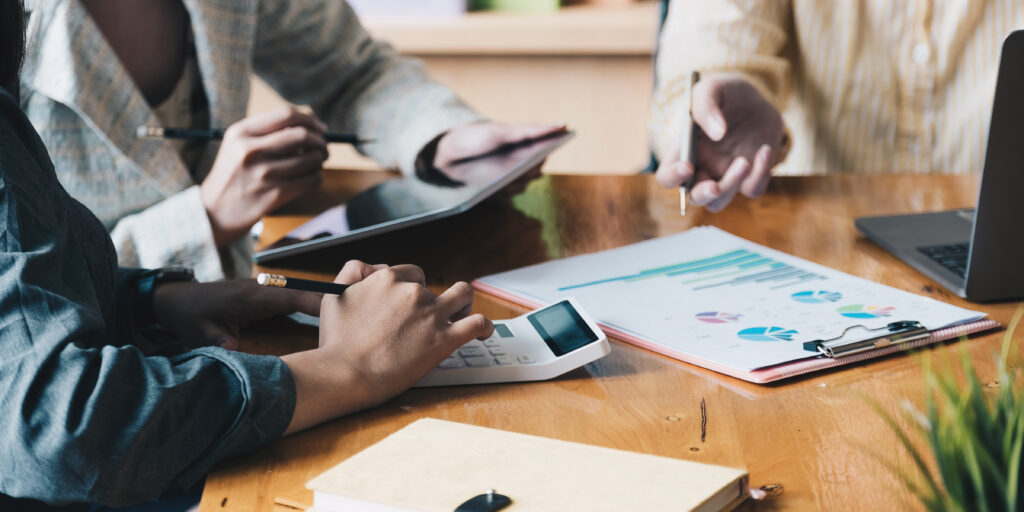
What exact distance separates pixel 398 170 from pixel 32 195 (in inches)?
27.2

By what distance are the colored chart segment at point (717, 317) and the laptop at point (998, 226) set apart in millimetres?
209

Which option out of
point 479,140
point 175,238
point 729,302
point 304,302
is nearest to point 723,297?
point 729,302

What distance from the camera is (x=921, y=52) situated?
54.4 inches

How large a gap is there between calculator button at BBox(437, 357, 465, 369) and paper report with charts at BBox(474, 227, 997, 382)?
13 cm

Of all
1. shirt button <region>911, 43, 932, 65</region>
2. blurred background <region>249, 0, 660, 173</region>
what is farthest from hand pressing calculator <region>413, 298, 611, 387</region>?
blurred background <region>249, 0, 660, 173</region>

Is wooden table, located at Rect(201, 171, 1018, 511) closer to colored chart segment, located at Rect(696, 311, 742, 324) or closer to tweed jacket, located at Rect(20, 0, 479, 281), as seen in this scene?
colored chart segment, located at Rect(696, 311, 742, 324)

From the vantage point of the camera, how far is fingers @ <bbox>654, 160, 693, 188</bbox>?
971 millimetres

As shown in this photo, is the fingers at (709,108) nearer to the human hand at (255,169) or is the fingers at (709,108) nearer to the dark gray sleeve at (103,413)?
the human hand at (255,169)

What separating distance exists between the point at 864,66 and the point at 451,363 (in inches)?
39.7

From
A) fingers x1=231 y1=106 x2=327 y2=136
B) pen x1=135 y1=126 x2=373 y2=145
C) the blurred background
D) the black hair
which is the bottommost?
the blurred background

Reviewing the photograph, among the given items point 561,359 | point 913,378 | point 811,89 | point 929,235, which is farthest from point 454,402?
point 811,89

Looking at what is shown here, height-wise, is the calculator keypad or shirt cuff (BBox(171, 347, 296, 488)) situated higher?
shirt cuff (BBox(171, 347, 296, 488))

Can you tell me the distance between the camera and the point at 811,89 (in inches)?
58.0

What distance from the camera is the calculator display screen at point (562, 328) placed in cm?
68
